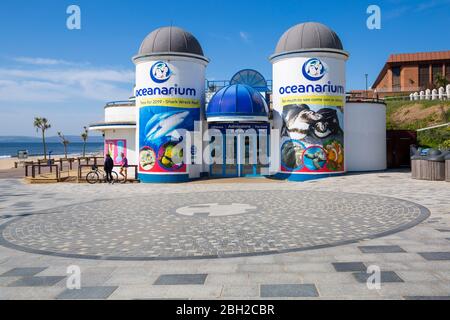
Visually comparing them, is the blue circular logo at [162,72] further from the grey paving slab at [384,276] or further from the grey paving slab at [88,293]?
the grey paving slab at [384,276]

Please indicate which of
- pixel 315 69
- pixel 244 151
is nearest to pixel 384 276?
pixel 315 69

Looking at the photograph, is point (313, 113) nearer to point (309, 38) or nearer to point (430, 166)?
point (309, 38)

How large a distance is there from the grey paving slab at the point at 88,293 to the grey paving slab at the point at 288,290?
7.35 ft

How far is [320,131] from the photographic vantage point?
21781 millimetres

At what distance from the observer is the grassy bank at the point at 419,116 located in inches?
1316

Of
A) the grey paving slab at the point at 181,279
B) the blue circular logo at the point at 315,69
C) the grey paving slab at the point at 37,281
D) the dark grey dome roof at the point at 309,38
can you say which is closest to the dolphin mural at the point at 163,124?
the dark grey dome roof at the point at 309,38

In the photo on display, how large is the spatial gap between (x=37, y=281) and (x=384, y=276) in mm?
5486

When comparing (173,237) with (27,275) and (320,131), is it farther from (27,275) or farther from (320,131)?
(320,131)

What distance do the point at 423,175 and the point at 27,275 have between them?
62.3 feet

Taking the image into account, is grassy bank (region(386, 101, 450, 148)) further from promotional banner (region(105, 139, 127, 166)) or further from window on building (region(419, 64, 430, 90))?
promotional banner (region(105, 139, 127, 166))

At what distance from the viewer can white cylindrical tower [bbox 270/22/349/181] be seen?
2172 centimetres

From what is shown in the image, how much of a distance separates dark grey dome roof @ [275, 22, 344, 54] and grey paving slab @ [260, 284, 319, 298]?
18.0 meters

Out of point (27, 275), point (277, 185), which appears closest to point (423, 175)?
point (277, 185)
